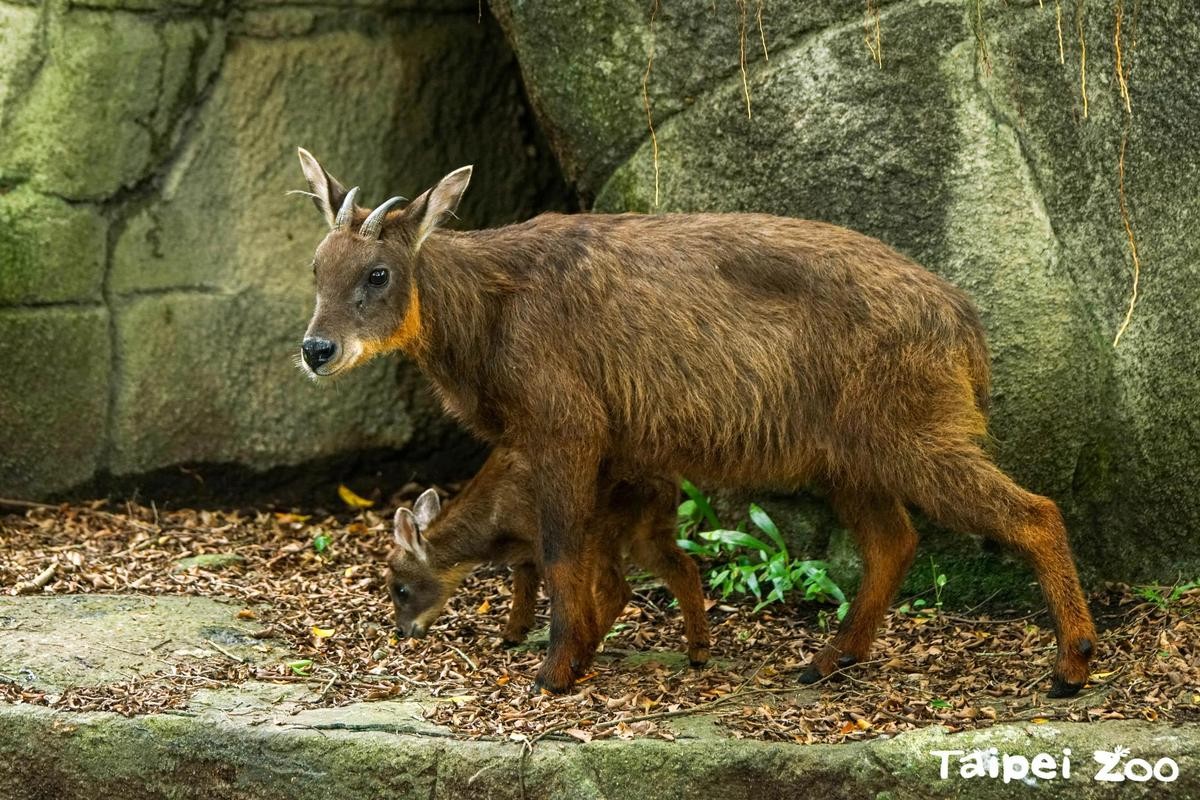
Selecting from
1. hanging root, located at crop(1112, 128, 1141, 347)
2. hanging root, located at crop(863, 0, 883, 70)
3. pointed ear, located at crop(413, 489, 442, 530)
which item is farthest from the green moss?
hanging root, located at crop(1112, 128, 1141, 347)

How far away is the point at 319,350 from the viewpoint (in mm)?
6754

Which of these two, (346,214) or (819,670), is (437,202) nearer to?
(346,214)

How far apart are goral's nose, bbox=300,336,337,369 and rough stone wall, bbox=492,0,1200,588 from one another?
250 cm

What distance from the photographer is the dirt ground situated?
21.1ft

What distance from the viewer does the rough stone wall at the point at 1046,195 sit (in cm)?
746

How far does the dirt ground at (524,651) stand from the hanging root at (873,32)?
2.69 m

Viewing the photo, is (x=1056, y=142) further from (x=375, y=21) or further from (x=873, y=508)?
(x=375, y=21)

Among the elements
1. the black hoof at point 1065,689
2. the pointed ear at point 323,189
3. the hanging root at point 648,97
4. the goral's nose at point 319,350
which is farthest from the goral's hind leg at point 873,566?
the pointed ear at point 323,189

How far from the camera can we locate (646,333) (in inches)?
277

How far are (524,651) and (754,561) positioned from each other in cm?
140

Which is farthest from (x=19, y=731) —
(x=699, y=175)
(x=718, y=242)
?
(x=699, y=175)

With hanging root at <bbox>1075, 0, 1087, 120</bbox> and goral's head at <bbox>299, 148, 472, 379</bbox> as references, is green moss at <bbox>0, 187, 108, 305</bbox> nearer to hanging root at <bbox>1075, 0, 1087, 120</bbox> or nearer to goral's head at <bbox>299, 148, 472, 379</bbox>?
goral's head at <bbox>299, 148, 472, 379</bbox>

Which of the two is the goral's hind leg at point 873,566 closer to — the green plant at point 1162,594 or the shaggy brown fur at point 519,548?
the shaggy brown fur at point 519,548

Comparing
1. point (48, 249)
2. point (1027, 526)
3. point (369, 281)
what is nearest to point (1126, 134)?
point (1027, 526)
